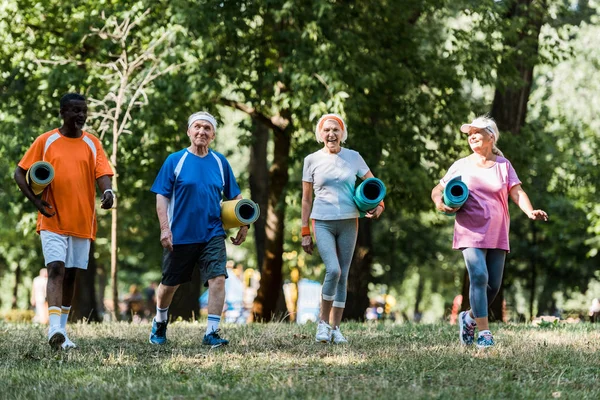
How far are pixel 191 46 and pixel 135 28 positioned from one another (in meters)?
1.69

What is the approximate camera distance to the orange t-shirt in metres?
7.90

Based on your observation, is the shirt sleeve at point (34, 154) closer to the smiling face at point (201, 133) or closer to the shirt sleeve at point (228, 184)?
the smiling face at point (201, 133)

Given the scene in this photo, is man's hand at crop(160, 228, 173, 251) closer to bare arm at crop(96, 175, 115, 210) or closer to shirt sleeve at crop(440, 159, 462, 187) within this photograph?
bare arm at crop(96, 175, 115, 210)

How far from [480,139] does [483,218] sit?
0.68 meters

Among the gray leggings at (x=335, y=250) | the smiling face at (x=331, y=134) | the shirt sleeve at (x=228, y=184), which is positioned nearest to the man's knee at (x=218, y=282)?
the shirt sleeve at (x=228, y=184)

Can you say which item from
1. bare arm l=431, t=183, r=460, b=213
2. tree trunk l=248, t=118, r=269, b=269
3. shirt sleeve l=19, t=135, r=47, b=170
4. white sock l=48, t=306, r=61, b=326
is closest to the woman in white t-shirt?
bare arm l=431, t=183, r=460, b=213

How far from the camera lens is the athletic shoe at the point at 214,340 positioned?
26.0ft

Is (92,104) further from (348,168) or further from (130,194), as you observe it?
(348,168)

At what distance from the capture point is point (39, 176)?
771 cm

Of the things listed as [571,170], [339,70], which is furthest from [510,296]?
[339,70]

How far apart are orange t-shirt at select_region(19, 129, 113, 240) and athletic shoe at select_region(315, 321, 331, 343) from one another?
213cm

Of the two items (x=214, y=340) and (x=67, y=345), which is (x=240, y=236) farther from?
(x=67, y=345)

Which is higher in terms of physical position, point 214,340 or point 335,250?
point 335,250

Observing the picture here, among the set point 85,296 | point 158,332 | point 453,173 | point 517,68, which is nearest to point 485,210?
point 453,173
